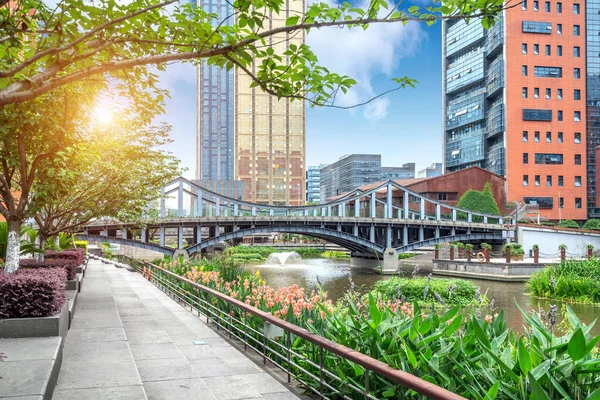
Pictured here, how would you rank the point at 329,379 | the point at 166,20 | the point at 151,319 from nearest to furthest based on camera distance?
the point at 166,20
the point at 329,379
the point at 151,319

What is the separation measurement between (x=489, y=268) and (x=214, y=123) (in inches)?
6445

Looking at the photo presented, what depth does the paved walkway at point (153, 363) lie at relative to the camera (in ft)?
21.7

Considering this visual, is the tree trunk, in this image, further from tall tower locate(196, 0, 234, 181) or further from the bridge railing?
tall tower locate(196, 0, 234, 181)

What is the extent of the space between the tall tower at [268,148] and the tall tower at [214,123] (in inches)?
1692

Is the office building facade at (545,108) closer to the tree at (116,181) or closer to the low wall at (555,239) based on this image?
the low wall at (555,239)

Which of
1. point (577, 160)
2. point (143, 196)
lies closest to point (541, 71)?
point (577, 160)

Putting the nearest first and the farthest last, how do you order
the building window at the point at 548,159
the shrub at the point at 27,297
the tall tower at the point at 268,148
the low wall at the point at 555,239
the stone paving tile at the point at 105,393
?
1. the stone paving tile at the point at 105,393
2. the shrub at the point at 27,297
3. the low wall at the point at 555,239
4. the building window at the point at 548,159
5. the tall tower at the point at 268,148

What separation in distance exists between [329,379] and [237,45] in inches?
168

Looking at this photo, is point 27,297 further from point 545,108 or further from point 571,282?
point 545,108

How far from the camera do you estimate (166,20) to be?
492 centimetres

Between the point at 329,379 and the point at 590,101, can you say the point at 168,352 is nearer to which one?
the point at 329,379

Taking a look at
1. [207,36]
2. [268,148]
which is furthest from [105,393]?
[268,148]

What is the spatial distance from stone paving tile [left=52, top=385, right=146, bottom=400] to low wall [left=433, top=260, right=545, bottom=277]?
3670cm

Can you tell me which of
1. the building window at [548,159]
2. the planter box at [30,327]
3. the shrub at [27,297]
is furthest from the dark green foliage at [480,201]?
the planter box at [30,327]
